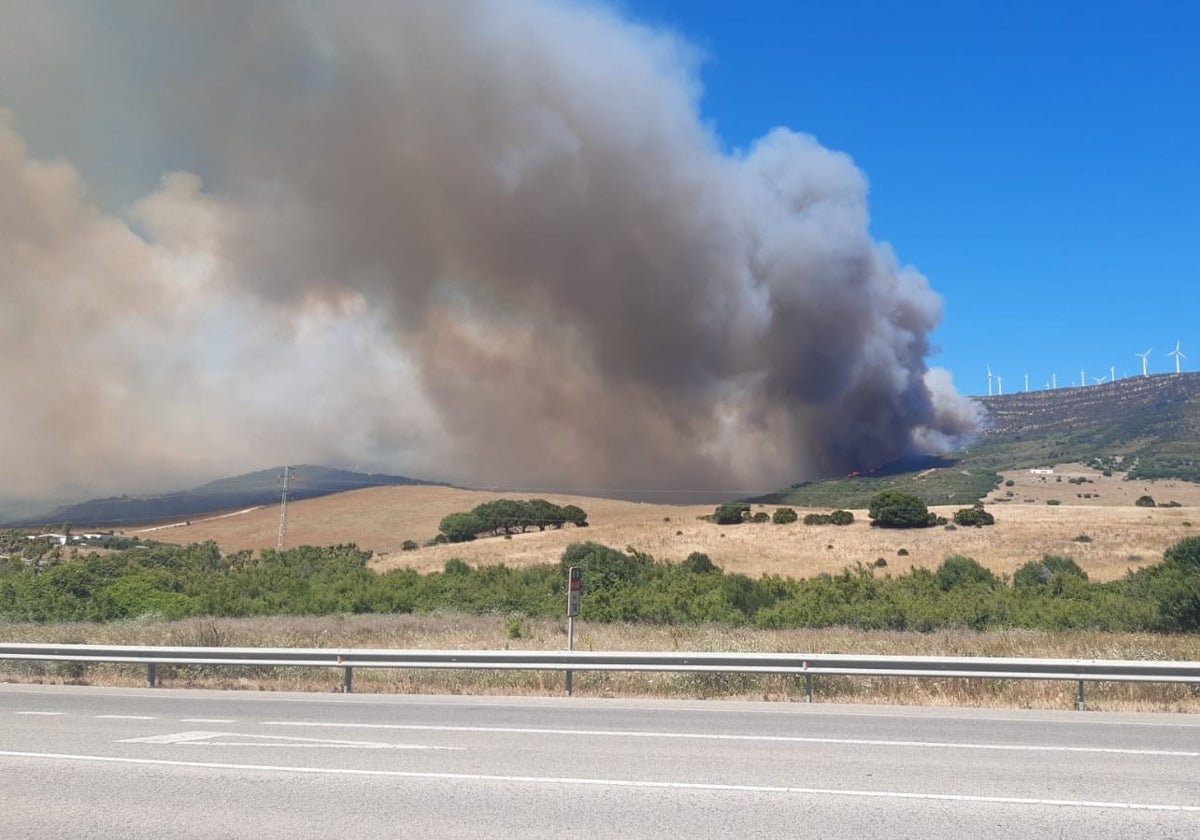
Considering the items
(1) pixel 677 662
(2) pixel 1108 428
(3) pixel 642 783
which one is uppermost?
(2) pixel 1108 428

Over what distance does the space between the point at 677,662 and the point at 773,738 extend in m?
3.47

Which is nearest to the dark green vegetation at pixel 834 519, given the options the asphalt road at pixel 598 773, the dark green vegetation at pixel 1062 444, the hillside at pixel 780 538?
the hillside at pixel 780 538

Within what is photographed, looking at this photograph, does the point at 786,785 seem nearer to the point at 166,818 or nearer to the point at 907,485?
the point at 166,818

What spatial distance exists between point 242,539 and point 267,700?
63.4 m

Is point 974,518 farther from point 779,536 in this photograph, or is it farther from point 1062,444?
point 1062,444

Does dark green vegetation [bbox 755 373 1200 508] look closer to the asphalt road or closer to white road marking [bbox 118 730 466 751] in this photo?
the asphalt road

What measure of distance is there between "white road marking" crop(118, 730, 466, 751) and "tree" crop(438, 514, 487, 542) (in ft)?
187

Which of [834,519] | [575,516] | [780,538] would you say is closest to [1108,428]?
[575,516]

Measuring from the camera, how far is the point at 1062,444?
14288 centimetres

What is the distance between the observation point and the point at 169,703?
535 inches

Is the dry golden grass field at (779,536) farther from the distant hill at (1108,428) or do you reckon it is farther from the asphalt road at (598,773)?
the distant hill at (1108,428)

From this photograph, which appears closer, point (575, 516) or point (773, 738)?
point (773, 738)

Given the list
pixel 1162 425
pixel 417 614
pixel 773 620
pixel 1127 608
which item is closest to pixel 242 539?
pixel 417 614

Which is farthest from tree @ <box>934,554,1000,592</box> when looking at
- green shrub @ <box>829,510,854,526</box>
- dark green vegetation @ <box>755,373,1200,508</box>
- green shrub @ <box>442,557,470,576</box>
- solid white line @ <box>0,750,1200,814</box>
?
dark green vegetation @ <box>755,373,1200,508</box>
